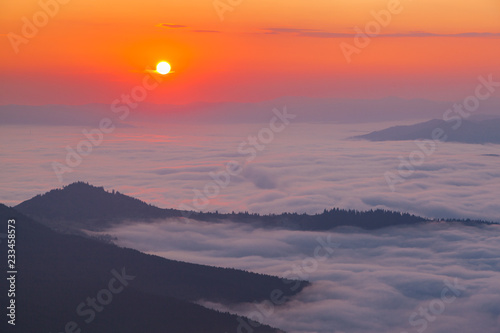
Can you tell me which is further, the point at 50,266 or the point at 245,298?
the point at 245,298

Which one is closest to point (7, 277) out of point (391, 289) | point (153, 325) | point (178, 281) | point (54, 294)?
point (54, 294)

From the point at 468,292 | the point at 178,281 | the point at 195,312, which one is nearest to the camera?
the point at 195,312

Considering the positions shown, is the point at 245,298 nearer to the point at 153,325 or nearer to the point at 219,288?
the point at 219,288
